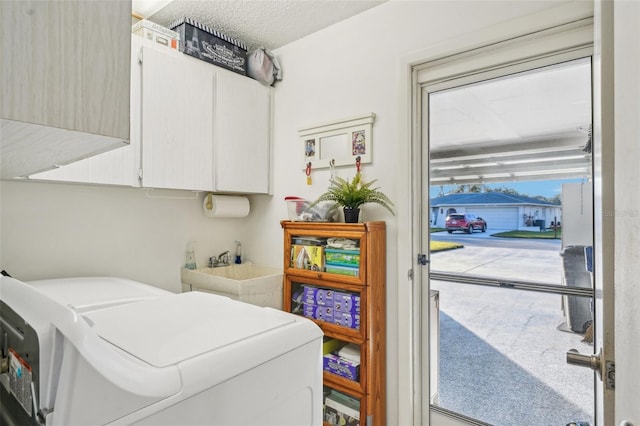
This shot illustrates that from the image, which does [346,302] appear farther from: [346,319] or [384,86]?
[384,86]

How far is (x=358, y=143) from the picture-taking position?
211 centimetres

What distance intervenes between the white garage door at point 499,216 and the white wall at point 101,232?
1.85 m

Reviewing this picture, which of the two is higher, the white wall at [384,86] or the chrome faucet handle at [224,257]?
the white wall at [384,86]

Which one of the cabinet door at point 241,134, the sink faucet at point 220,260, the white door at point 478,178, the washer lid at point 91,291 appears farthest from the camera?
the sink faucet at point 220,260

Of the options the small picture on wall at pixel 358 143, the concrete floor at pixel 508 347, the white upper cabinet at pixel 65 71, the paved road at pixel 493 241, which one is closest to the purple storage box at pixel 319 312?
the concrete floor at pixel 508 347

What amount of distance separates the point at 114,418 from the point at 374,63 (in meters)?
2.07

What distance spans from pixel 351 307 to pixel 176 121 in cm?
154

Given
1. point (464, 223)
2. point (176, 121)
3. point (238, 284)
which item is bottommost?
point (238, 284)

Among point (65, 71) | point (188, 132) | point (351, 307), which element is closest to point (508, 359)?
point (351, 307)

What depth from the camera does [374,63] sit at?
81.3 inches

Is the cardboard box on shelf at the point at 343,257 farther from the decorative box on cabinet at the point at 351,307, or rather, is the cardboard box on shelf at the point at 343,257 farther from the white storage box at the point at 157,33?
the white storage box at the point at 157,33

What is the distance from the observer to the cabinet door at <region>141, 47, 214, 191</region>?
6.34 ft

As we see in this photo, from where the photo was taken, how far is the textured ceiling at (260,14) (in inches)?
79.8
